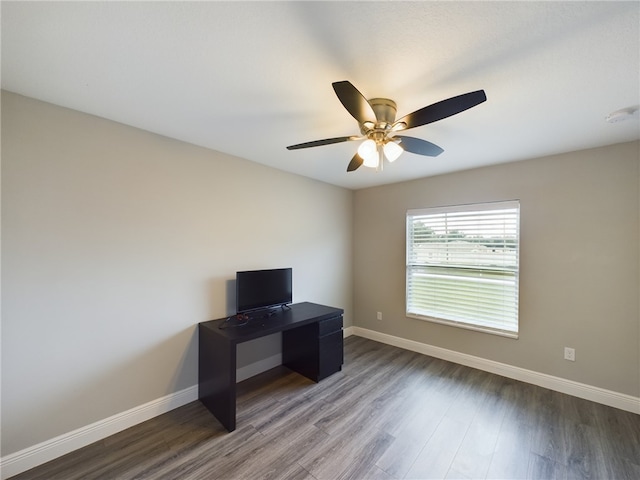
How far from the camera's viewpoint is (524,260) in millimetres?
2953

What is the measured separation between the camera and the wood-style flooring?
5.80 ft

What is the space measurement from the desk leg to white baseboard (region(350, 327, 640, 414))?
2.55 m

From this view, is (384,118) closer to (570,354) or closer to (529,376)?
(570,354)

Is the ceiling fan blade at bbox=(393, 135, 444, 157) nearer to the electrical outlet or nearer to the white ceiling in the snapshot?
the white ceiling

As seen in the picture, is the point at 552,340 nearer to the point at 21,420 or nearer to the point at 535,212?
the point at 535,212

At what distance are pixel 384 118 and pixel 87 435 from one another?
10.2 feet

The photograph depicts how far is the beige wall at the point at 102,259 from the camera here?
1.75 m

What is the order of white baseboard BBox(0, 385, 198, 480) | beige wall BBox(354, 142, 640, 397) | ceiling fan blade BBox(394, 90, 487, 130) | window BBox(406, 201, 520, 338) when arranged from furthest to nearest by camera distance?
1. window BBox(406, 201, 520, 338)
2. beige wall BBox(354, 142, 640, 397)
3. white baseboard BBox(0, 385, 198, 480)
4. ceiling fan blade BBox(394, 90, 487, 130)

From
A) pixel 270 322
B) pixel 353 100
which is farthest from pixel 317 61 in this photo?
pixel 270 322

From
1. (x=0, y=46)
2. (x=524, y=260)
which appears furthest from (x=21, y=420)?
(x=524, y=260)

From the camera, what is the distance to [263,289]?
2.92m

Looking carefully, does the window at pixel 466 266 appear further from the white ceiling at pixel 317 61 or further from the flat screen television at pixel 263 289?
the flat screen television at pixel 263 289

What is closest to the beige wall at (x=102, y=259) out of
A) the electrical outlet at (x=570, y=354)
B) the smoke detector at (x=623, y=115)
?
the smoke detector at (x=623, y=115)

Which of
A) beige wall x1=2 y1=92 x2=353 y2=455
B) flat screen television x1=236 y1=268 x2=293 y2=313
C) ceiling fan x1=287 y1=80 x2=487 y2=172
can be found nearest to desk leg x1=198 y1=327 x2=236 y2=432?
beige wall x1=2 y1=92 x2=353 y2=455
